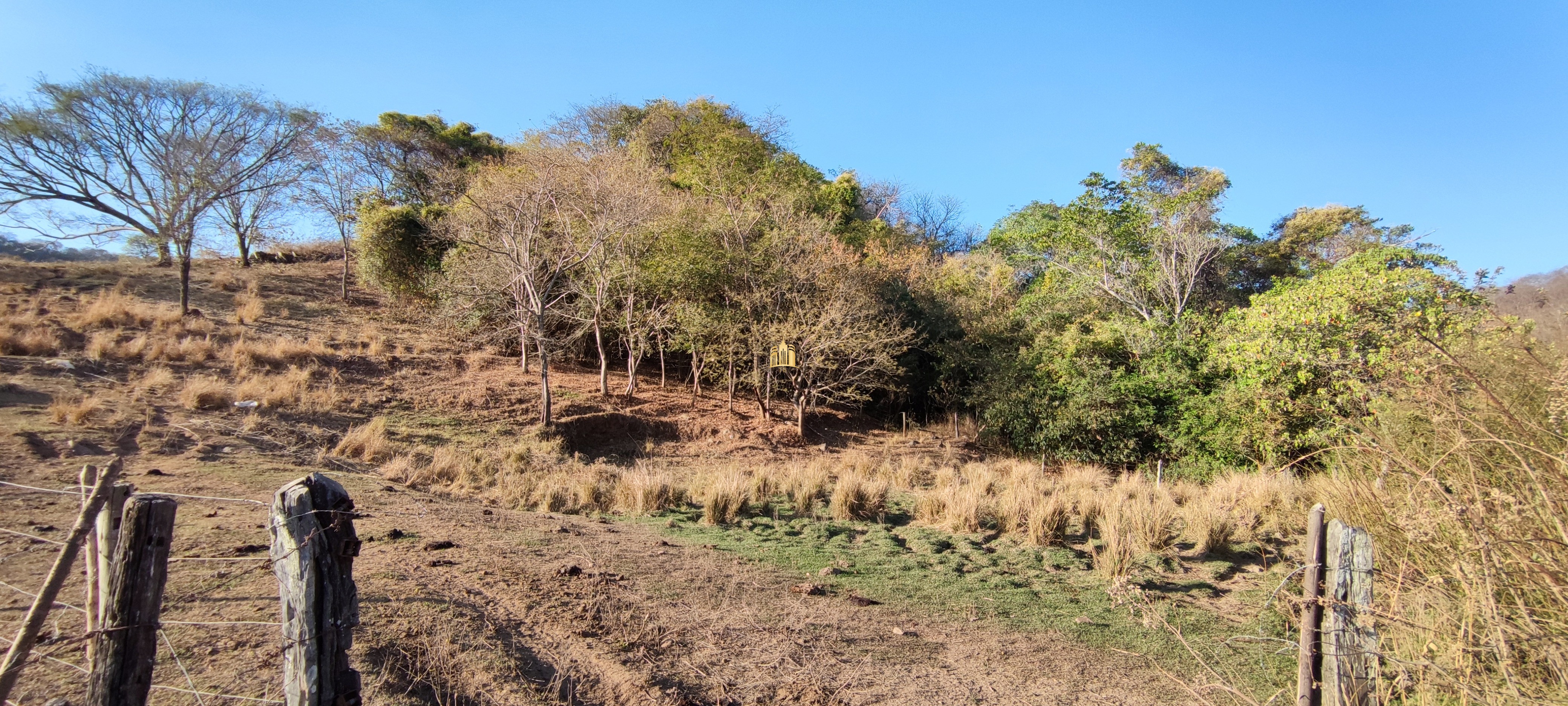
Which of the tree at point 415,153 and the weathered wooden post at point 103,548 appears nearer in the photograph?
the weathered wooden post at point 103,548

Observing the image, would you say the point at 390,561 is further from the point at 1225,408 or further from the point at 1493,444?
the point at 1225,408

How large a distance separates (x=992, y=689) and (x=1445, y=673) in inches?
100.0

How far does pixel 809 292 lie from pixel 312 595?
14.8 metres

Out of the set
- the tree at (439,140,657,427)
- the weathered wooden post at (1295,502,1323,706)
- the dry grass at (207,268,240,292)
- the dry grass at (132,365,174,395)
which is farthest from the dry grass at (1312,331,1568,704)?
the dry grass at (207,268,240,292)

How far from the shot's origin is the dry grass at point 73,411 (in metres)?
9.35

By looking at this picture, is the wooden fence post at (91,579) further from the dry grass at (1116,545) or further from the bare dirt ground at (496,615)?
the dry grass at (1116,545)

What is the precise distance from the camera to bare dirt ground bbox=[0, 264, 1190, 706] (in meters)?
4.23

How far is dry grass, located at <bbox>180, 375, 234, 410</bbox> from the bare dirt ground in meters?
1.51

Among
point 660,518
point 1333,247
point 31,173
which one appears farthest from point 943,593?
point 1333,247

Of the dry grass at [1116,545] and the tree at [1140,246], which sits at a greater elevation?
the tree at [1140,246]

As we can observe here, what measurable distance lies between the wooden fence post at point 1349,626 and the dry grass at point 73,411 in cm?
1312

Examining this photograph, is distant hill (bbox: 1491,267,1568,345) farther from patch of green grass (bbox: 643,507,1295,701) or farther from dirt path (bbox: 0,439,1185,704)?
dirt path (bbox: 0,439,1185,704)

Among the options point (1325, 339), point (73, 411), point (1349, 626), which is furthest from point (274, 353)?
point (1325, 339)

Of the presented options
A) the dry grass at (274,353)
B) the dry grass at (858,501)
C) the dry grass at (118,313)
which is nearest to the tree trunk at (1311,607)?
the dry grass at (858,501)
